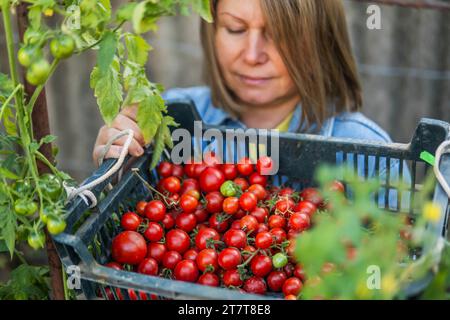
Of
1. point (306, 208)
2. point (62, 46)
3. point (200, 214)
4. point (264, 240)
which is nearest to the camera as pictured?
point (62, 46)

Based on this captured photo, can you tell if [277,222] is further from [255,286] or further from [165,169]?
[165,169]

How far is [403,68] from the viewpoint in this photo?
10.5 feet

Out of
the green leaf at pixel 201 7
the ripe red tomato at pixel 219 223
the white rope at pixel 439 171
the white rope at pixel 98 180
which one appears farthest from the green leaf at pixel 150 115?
the white rope at pixel 439 171

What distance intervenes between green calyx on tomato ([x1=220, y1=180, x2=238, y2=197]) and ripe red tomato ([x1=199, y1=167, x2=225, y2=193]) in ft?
0.11

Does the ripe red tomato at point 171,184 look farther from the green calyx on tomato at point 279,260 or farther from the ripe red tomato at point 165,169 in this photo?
the green calyx on tomato at point 279,260

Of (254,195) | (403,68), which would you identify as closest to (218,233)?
(254,195)

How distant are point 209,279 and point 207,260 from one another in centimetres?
5

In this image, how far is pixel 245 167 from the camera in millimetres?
1752

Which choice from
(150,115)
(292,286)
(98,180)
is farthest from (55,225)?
(292,286)

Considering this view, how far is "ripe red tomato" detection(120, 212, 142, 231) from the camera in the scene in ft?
5.05

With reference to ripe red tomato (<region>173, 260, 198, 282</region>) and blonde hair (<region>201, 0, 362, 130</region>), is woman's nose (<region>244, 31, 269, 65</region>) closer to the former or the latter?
blonde hair (<region>201, 0, 362, 130</region>)
